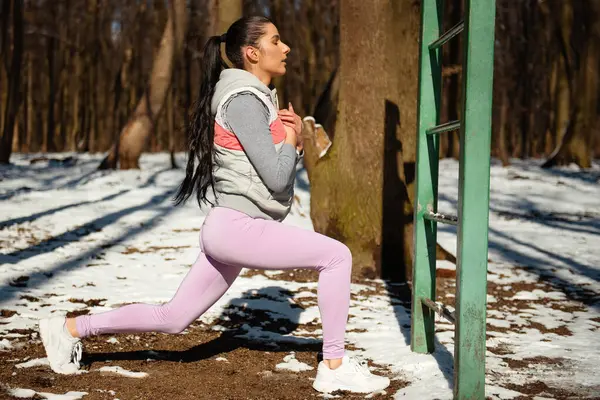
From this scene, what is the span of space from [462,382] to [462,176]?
0.87 metres

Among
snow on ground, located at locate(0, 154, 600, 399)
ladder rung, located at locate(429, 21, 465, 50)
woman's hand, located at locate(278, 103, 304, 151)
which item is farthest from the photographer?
snow on ground, located at locate(0, 154, 600, 399)

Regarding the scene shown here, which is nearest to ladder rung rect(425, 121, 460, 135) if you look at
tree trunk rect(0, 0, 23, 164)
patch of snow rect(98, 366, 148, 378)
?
patch of snow rect(98, 366, 148, 378)

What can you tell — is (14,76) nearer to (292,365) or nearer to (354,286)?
(354,286)

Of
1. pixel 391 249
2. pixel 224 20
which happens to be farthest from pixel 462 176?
pixel 224 20

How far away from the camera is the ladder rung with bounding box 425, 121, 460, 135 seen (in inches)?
137

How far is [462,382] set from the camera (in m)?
3.20

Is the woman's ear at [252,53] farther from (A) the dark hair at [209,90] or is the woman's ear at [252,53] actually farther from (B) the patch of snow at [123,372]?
(B) the patch of snow at [123,372]

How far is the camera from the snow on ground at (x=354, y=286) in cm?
405

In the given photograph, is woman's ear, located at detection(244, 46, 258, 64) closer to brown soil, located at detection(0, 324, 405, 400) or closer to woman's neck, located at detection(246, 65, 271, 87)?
woman's neck, located at detection(246, 65, 271, 87)

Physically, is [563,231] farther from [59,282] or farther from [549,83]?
[549,83]

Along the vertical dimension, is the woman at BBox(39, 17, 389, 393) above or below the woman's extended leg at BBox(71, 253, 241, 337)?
above

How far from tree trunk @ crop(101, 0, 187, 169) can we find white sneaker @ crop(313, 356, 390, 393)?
41.8 ft

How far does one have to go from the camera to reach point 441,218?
12.0 ft

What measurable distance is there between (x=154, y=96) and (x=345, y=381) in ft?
43.1
